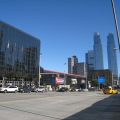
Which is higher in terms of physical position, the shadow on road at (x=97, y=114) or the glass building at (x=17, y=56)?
the glass building at (x=17, y=56)

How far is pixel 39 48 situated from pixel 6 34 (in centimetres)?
2064

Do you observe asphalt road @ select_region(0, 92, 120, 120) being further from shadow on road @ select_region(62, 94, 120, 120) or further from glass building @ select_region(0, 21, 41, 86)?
glass building @ select_region(0, 21, 41, 86)

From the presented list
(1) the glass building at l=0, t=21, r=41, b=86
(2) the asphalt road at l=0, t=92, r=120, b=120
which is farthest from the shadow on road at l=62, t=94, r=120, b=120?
(1) the glass building at l=0, t=21, r=41, b=86

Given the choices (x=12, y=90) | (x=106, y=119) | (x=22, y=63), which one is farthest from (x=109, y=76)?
(x=106, y=119)

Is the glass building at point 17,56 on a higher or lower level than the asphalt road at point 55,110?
higher

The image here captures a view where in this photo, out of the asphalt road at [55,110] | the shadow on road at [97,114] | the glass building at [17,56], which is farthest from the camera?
the glass building at [17,56]

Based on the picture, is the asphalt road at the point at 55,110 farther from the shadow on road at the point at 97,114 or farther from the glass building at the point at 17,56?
the glass building at the point at 17,56

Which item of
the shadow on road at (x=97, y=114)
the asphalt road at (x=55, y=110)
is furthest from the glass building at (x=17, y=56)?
the shadow on road at (x=97, y=114)

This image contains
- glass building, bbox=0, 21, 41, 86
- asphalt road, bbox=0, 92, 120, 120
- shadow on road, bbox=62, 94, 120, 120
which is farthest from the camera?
glass building, bbox=0, 21, 41, 86

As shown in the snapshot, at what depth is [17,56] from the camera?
67.6 metres

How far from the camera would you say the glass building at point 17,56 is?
61.4m

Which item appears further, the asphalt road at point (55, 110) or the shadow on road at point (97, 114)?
the shadow on road at point (97, 114)

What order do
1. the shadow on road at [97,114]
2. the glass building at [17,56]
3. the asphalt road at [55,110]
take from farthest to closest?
the glass building at [17,56] < the shadow on road at [97,114] < the asphalt road at [55,110]

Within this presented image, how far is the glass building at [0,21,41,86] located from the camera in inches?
2416
